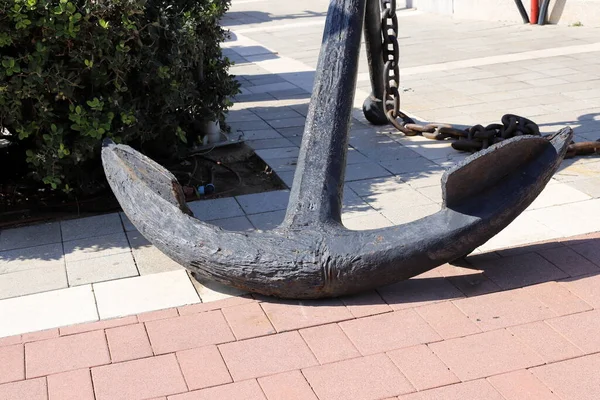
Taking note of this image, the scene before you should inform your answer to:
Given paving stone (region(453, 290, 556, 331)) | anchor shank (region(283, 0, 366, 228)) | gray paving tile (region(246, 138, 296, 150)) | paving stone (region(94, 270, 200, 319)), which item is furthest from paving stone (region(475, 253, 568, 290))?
gray paving tile (region(246, 138, 296, 150))

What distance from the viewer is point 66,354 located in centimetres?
322

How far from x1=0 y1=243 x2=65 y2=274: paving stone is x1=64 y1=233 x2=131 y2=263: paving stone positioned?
0.16 feet

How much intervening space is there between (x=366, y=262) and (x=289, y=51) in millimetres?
7468

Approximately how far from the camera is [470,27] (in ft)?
37.4

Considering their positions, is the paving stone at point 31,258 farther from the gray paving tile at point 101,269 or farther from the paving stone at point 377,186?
the paving stone at point 377,186

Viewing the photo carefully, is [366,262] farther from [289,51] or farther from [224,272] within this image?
[289,51]

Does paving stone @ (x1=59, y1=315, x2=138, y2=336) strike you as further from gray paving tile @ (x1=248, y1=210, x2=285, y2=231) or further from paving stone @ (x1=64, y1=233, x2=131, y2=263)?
gray paving tile @ (x1=248, y1=210, x2=285, y2=231)

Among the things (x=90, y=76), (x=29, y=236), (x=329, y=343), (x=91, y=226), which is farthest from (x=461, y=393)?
(x=90, y=76)

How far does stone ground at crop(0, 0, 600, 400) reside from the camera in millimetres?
2973

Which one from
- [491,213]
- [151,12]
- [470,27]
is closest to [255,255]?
[491,213]

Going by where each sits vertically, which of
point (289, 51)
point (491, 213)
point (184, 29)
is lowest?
point (289, 51)

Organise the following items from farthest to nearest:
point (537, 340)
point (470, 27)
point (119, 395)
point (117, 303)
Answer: point (470, 27)
point (117, 303)
point (537, 340)
point (119, 395)

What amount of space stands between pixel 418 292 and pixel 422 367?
620 mm

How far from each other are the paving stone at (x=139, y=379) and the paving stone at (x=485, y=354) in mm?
973
